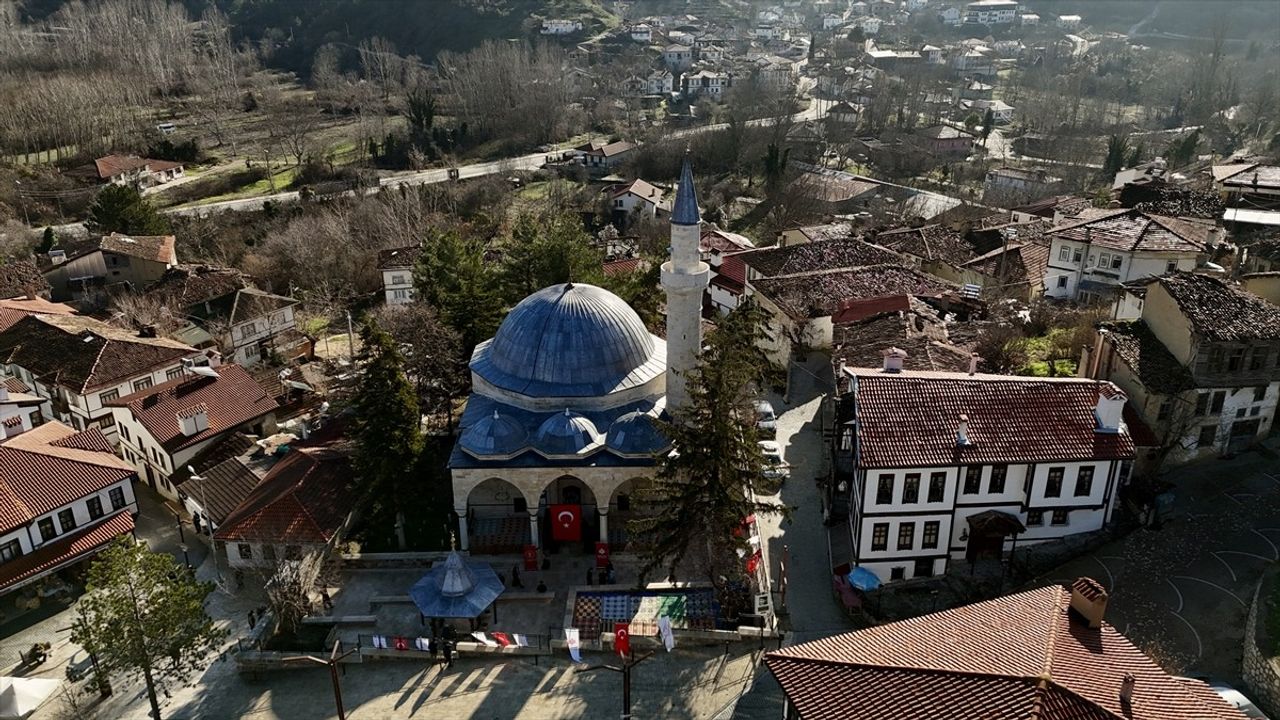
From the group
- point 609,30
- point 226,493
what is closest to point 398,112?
point 609,30

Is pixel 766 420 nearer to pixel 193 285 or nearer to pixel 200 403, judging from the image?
pixel 200 403

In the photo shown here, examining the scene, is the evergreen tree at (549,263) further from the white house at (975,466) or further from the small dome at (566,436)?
the white house at (975,466)

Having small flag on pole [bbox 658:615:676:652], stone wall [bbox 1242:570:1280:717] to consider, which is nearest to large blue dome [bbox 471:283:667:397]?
small flag on pole [bbox 658:615:676:652]

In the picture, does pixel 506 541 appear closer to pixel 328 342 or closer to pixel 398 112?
pixel 328 342

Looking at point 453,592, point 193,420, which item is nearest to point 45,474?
point 193,420

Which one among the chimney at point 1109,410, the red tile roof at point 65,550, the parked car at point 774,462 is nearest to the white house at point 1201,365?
the chimney at point 1109,410
